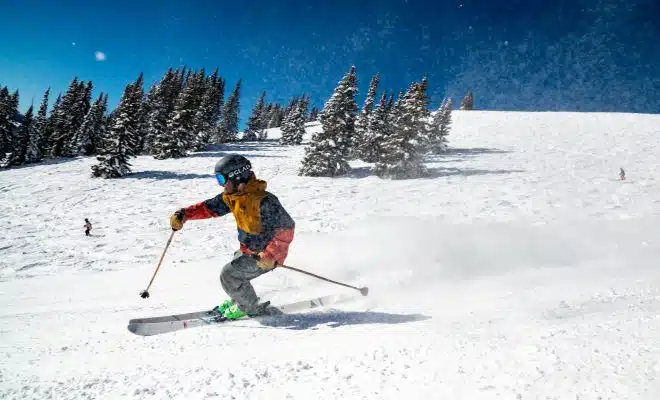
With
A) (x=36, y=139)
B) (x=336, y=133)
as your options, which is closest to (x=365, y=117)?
(x=336, y=133)

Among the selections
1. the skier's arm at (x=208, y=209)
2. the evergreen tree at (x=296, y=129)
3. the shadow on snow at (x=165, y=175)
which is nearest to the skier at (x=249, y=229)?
the skier's arm at (x=208, y=209)

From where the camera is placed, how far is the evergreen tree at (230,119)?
3061 inches

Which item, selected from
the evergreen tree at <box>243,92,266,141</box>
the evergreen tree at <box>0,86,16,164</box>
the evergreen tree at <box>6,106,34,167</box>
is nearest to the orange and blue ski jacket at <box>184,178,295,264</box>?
the evergreen tree at <box>6,106,34,167</box>

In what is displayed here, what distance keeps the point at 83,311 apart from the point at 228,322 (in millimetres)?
2811

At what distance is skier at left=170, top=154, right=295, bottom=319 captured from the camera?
5270mm

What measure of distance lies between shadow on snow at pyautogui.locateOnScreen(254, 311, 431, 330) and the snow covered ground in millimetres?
34

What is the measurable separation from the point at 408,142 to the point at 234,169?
89.8 feet

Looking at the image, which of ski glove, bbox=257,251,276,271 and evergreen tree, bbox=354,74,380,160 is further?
evergreen tree, bbox=354,74,380,160

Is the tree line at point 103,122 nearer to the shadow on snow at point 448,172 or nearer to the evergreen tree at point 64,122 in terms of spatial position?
the evergreen tree at point 64,122

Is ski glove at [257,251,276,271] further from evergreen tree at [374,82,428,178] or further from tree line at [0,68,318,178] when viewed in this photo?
tree line at [0,68,318,178]

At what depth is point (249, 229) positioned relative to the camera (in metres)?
5.35

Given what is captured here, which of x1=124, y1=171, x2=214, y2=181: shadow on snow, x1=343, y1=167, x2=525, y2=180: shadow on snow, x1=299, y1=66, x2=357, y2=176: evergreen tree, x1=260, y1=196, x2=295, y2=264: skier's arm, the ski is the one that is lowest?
the ski

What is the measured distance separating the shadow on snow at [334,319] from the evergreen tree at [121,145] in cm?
3656

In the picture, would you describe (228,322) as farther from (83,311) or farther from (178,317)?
(83,311)
